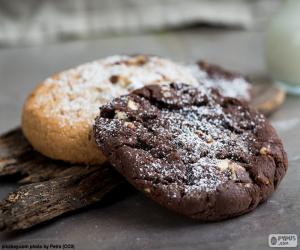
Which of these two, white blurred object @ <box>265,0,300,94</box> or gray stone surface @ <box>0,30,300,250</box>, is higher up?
white blurred object @ <box>265,0,300,94</box>

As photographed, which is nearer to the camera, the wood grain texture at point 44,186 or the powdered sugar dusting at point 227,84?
the wood grain texture at point 44,186

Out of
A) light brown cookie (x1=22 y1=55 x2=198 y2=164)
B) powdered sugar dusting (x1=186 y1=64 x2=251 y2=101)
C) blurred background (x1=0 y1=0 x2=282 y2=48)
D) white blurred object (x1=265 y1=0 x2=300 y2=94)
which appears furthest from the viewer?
blurred background (x1=0 y1=0 x2=282 y2=48)

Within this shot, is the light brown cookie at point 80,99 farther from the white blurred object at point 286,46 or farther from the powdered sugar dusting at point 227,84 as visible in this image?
the white blurred object at point 286,46

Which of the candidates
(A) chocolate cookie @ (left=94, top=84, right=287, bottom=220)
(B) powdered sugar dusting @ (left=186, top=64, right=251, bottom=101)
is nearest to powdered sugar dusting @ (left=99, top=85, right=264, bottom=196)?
(A) chocolate cookie @ (left=94, top=84, right=287, bottom=220)

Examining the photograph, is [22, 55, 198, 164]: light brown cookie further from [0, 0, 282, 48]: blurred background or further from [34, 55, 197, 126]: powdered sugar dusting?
[0, 0, 282, 48]: blurred background

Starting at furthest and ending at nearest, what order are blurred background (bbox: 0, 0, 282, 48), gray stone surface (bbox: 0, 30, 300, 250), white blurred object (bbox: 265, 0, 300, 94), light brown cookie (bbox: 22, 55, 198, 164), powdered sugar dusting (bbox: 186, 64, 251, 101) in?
blurred background (bbox: 0, 0, 282, 48), white blurred object (bbox: 265, 0, 300, 94), powdered sugar dusting (bbox: 186, 64, 251, 101), light brown cookie (bbox: 22, 55, 198, 164), gray stone surface (bbox: 0, 30, 300, 250)

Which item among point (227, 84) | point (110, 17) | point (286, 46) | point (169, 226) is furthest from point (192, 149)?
point (110, 17)

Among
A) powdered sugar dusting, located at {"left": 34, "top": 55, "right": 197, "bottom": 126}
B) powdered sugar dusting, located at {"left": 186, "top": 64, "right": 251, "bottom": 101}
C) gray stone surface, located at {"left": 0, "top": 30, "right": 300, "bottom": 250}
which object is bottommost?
gray stone surface, located at {"left": 0, "top": 30, "right": 300, "bottom": 250}

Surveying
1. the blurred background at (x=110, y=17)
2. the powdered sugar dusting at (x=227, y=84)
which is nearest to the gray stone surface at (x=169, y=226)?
the powdered sugar dusting at (x=227, y=84)
